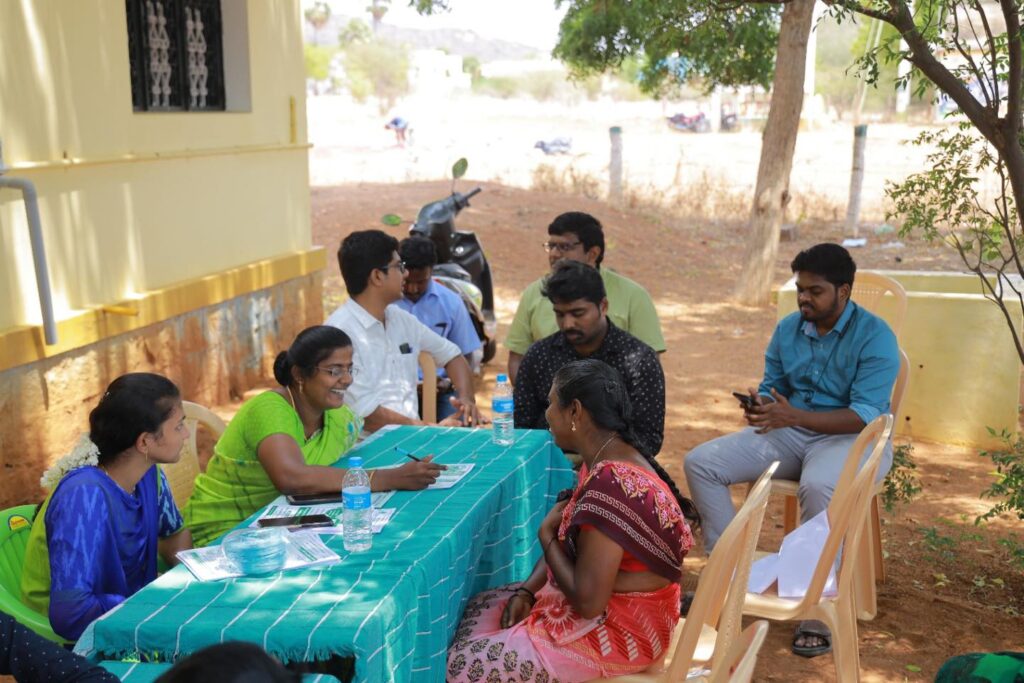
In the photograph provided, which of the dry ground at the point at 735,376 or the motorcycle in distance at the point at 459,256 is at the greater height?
the motorcycle in distance at the point at 459,256

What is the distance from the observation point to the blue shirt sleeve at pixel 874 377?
193 inches

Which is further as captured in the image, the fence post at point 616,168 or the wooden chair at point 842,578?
the fence post at point 616,168

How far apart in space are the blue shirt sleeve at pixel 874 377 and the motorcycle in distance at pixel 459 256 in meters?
4.21

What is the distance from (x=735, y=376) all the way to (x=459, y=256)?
2.66 m

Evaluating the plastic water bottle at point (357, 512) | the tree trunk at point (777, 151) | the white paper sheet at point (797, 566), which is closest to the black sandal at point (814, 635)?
the white paper sheet at point (797, 566)

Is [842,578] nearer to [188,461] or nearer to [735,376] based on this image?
[188,461]

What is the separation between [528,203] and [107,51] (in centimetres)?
948

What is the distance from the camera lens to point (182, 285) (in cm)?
755

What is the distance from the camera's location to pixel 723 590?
3.21 metres

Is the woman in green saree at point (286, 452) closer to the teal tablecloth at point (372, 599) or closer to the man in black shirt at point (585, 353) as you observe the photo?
the teal tablecloth at point (372, 599)

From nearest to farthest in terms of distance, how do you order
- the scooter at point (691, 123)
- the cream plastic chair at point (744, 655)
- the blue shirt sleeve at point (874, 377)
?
the cream plastic chair at point (744, 655) → the blue shirt sleeve at point (874, 377) → the scooter at point (691, 123)

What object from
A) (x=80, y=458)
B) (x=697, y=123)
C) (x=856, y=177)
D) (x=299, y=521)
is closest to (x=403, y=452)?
(x=299, y=521)

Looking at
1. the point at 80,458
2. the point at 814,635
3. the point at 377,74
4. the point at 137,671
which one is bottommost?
the point at 814,635

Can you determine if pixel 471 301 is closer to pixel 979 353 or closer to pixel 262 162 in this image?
pixel 262 162
